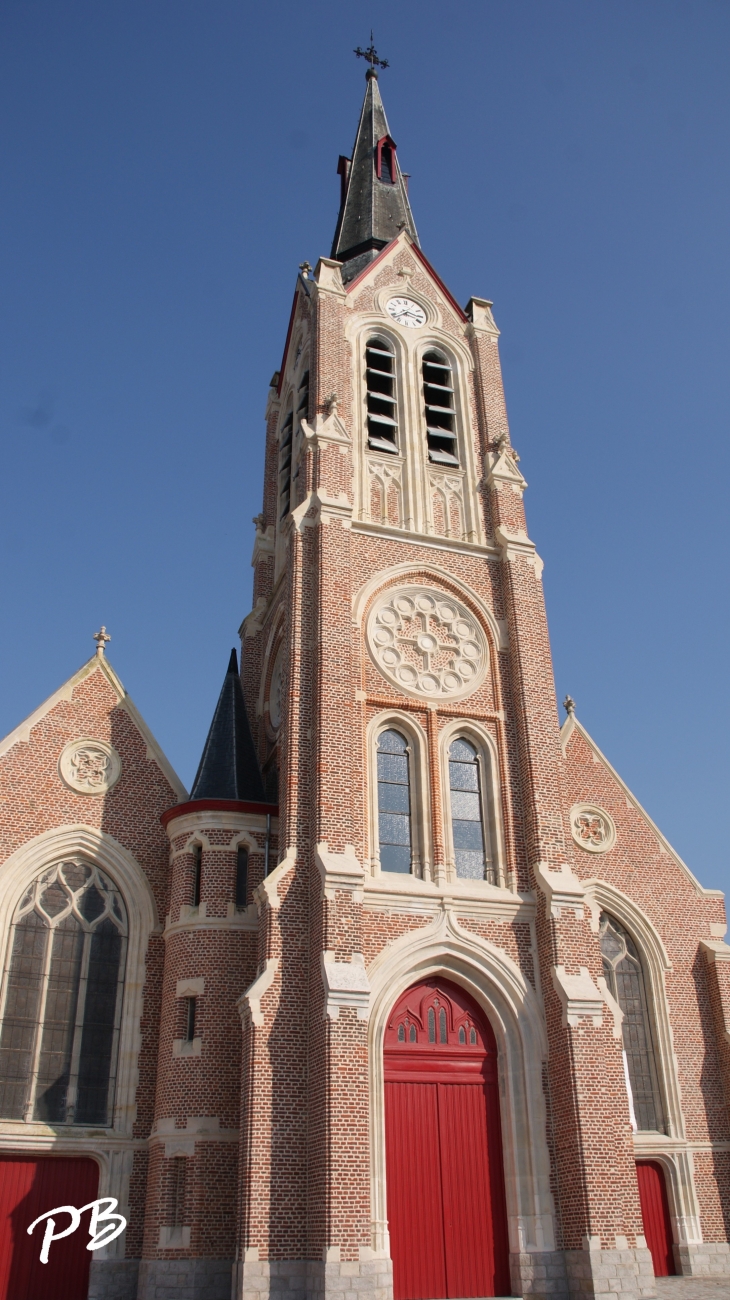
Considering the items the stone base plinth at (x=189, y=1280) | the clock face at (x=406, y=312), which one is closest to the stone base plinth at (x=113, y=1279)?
the stone base plinth at (x=189, y=1280)

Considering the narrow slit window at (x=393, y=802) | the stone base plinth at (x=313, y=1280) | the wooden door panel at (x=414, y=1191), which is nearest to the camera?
the stone base plinth at (x=313, y=1280)

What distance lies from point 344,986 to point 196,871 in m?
4.36

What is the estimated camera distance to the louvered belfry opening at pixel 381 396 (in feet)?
77.7

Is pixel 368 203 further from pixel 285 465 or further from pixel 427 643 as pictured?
pixel 427 643

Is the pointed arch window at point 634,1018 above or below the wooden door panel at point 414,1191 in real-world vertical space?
above

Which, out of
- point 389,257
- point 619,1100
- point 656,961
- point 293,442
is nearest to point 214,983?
point 619,1100

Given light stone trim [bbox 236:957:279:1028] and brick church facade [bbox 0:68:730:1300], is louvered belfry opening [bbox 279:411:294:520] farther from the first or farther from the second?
light stone trim [bbox 236:957:279:1028]

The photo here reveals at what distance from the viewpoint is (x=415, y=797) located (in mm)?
19203

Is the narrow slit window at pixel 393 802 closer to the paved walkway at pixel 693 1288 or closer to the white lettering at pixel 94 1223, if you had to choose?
the white lettering at pixel 94 1223

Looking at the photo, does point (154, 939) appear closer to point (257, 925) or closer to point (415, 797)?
point (257, 925)

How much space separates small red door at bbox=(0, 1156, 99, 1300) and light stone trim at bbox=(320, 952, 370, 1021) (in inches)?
217

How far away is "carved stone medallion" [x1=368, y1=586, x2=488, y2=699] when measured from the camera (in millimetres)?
20250

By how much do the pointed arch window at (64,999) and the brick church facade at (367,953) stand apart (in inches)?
1.9

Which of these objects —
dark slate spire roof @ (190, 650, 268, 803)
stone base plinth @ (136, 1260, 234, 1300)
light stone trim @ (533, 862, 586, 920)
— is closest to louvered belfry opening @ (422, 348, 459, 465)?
dark slate spire roof @ (190, 650, 268, 803)
